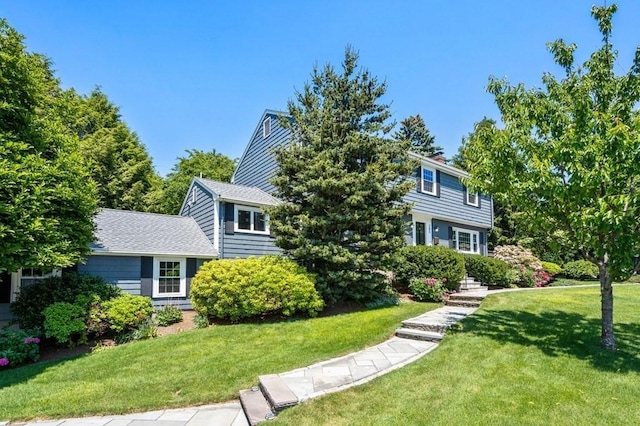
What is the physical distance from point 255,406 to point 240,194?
1114 cm

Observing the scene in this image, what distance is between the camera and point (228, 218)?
14055 millimetres

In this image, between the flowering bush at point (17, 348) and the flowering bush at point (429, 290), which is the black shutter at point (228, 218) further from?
the flowering bush at point (429, 290)

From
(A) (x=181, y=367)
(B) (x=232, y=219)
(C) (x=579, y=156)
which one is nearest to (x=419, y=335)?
(C) (x=579, y=156)

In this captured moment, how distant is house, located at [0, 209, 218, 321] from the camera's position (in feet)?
35.9

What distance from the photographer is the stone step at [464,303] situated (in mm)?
10355

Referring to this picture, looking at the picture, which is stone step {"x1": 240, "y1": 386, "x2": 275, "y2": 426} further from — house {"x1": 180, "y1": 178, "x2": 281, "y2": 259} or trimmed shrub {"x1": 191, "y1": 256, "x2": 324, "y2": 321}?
house {"x1": 180, "y1": 178, "x2": 281, "y2": 259}

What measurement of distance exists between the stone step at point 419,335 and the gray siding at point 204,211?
8.50m

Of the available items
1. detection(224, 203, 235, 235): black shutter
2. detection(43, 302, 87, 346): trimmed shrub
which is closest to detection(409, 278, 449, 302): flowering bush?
detection(224, 203, 235, 235): black shutter

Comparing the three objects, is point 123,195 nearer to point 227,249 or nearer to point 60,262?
point 227,249

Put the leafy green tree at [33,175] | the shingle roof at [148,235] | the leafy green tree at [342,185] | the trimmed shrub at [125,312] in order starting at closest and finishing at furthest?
the leafy green tree at [33,175], the trimmed shrub at [125,312], the leafy green tree at [342,185], the shingle roof at [148,235]

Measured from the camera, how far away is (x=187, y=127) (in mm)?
21172

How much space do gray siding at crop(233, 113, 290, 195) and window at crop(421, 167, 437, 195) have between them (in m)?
6.74

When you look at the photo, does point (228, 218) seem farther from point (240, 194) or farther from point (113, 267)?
point (113, 267)

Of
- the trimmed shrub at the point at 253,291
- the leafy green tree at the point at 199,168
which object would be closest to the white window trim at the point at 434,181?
the trimmed shrub at the point at 253,291
